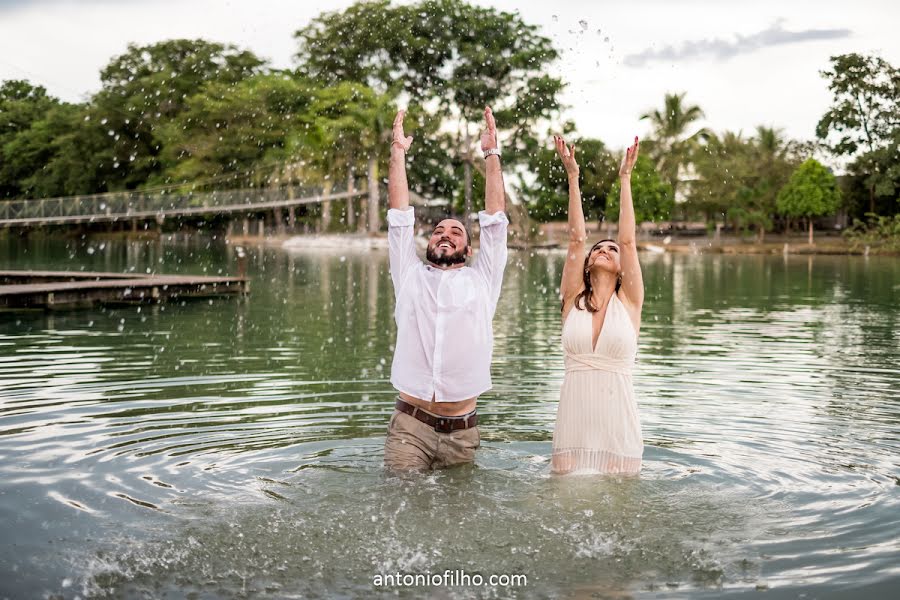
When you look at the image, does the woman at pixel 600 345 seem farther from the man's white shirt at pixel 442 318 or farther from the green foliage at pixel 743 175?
the green foliage at pixel 743 175

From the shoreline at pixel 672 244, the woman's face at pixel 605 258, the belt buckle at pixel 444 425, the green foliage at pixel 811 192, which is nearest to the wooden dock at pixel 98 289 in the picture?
the belt buckle at pixel 444 425

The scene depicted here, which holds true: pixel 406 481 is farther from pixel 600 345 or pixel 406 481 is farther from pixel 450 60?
pixel 450 60

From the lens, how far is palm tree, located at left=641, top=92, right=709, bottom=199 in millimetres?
78375

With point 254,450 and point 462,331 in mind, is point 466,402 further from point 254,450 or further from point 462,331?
point 254,450

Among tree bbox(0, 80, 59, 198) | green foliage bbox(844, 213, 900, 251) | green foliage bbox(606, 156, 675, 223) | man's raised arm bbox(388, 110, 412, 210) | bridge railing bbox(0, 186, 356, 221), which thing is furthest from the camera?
tree bbox(0, 80, 59, 198)

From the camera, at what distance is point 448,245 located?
20.2 ft

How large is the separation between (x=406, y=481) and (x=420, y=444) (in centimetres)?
34

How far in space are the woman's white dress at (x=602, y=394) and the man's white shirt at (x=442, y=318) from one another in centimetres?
52

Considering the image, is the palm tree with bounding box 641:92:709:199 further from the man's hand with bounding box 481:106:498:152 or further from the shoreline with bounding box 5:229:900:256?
the man's hand with bounding box 481:106:498:152

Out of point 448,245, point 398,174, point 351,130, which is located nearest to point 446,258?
point 448,245

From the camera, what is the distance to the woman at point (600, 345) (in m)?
6.28

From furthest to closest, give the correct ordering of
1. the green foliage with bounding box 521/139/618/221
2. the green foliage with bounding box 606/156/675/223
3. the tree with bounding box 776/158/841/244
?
Answer: 1. the green foliage with bounding box 521/139/618/221
2. the green foliage with bounding box 606/156/675/223
3. the tree with bounding box 776/158/841/244

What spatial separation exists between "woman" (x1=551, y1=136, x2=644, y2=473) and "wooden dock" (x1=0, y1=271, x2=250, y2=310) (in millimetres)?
17563

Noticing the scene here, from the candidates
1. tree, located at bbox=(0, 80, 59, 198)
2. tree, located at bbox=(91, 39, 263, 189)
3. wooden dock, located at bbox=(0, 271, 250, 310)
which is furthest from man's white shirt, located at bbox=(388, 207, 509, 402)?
tree, located at bbox=(0, 80, 59, 198)
